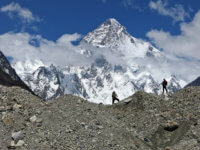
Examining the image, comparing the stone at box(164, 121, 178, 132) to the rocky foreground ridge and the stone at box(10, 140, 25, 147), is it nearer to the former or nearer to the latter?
the rocky foreground ridge

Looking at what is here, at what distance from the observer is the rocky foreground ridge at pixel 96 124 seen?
26641mm

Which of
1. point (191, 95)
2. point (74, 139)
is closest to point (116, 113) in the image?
point (191, 95)

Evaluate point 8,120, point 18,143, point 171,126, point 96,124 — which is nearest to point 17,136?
point 18,143

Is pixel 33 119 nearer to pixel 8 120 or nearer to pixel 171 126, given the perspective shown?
pixel 8 120

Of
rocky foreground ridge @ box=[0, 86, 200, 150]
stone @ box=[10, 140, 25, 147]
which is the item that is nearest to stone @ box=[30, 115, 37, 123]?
rocky foreground ridge @ box=[0, 86, 200, 150]

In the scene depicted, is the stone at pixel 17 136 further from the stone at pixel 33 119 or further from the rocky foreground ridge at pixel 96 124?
the stone at pixel 33 119

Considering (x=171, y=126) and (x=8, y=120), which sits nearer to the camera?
(x=8, y=120)

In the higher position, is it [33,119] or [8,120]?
[33,119]

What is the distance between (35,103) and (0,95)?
3.54 metres

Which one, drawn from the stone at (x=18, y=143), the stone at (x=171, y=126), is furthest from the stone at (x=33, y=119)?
the stone at (x=171, y=126)

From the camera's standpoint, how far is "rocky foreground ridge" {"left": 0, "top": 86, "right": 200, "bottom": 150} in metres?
26.6

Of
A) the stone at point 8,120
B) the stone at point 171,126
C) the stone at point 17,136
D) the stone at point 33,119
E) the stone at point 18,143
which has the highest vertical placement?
the stone at point 171,126

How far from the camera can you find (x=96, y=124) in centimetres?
3111

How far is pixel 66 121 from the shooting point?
→ 29953 mm
